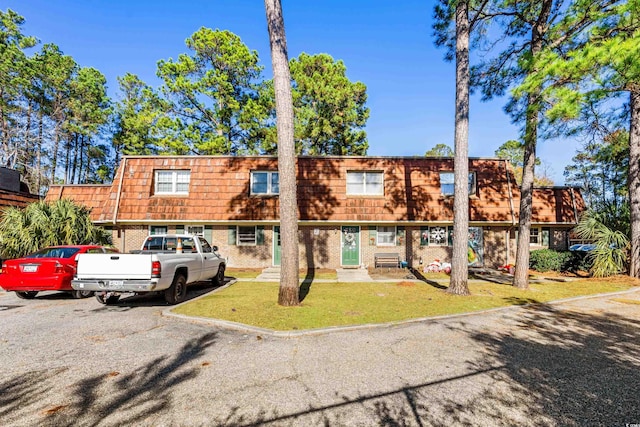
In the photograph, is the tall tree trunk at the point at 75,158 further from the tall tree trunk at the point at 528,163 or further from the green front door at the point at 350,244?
the tall tree trunk at the point at 528,163

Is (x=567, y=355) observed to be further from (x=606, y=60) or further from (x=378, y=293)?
(x=606, y=60)

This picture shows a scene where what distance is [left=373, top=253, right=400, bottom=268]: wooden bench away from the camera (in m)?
16.2

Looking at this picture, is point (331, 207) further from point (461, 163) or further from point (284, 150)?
point (284, 150)

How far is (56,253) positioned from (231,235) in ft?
26.0

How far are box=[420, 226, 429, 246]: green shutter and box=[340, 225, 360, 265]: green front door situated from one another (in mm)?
3586

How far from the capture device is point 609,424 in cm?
311

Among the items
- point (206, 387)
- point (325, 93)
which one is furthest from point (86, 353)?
Answer: point (325, 93)

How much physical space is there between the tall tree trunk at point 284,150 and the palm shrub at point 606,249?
13.9 m

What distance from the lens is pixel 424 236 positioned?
16.8m

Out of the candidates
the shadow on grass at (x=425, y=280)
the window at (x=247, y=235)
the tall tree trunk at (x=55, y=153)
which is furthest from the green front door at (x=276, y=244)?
the tall tree trunk at (x=55, y=153)

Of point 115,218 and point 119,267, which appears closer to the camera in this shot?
point 119,267

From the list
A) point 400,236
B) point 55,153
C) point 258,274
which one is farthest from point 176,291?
point 55,153

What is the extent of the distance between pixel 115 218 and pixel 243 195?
674 cm

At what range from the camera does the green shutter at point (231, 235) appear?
1664cm
